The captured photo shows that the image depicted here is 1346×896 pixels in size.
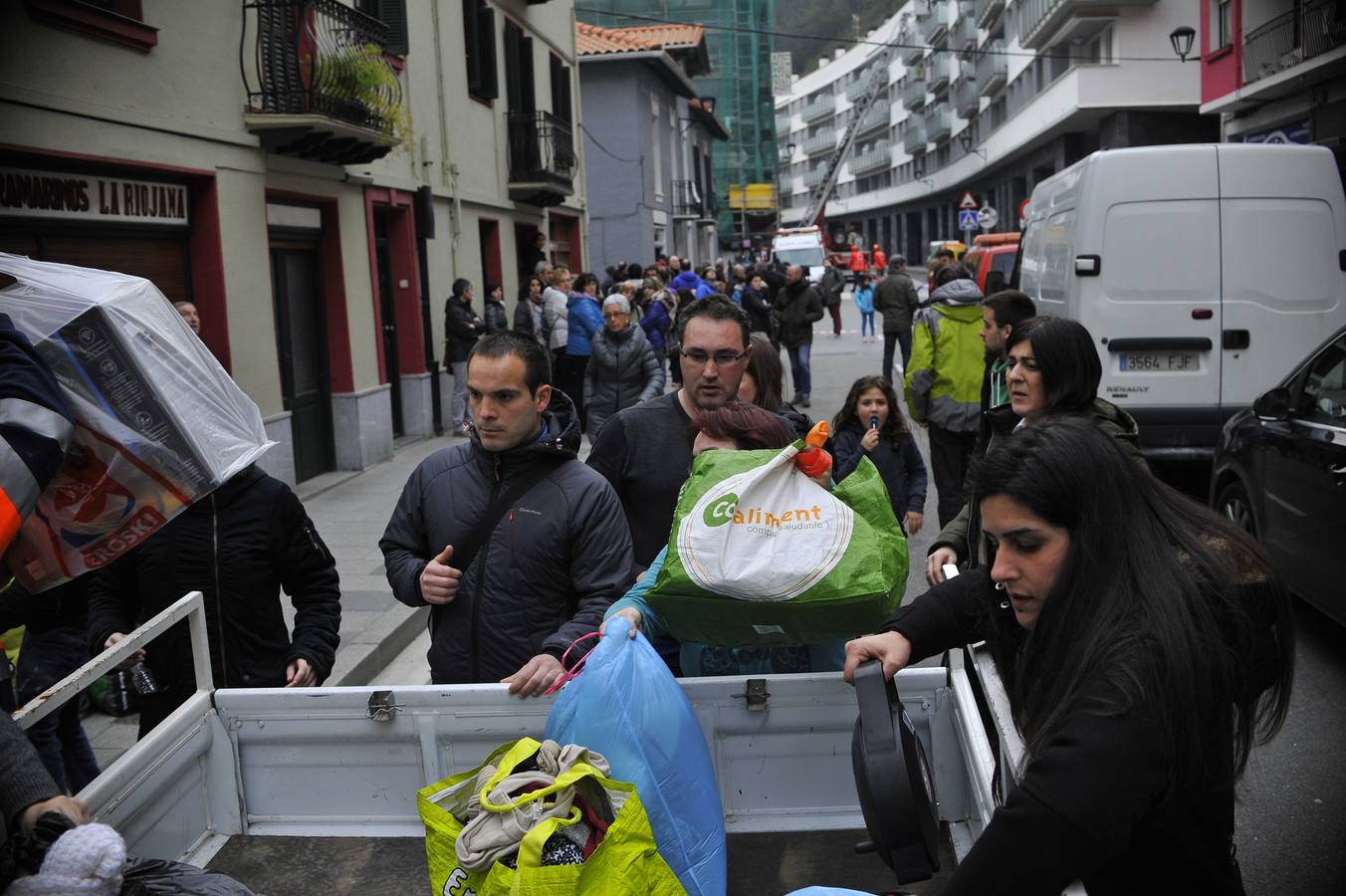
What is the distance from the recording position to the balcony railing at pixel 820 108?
373 ft

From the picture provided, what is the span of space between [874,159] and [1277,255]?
8827 centimetres

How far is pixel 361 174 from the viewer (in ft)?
45.5

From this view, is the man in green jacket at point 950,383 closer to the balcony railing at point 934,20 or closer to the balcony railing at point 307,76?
the balcony railing at point 307,76

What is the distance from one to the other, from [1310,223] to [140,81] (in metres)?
8.78

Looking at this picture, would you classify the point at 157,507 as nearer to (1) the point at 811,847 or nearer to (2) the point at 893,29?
(1) the point at 811,847

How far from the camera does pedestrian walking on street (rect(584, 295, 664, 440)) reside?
10648mm

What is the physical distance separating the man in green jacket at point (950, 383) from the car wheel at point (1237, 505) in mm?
1528

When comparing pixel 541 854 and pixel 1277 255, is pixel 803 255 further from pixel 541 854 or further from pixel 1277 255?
pixel 541 854

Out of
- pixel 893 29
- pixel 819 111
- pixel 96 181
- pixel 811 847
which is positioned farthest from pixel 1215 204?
pixel 819 111

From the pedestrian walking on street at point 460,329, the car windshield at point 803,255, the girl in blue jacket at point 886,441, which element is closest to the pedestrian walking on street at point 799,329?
the pedestrian walking on street at point 460,329

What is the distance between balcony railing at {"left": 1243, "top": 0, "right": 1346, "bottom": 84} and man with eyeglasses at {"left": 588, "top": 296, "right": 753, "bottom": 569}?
1831cm

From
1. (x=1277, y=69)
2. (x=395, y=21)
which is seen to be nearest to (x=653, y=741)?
(x=395, y=21)

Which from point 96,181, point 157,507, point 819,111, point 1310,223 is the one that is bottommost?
point 157,507

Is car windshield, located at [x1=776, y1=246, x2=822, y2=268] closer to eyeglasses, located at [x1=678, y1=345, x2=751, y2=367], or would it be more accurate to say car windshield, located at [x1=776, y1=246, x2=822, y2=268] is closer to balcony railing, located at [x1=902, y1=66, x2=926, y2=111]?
balcony railing, located at [x1=902, y1=66, x2=926, y2=111]
